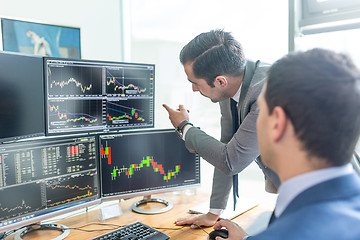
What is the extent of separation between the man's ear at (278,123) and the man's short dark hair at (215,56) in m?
0.66

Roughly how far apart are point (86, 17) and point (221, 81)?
1.27 m

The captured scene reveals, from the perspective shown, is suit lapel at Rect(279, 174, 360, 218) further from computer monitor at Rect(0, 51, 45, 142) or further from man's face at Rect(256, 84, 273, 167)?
computer monitor at Rect(0, 51, 45, 142)

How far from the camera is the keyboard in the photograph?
1.23 m

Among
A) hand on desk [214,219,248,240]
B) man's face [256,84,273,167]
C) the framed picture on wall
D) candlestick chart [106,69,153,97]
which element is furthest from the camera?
the framed picture on wall

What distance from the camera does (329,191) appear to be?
0.59m

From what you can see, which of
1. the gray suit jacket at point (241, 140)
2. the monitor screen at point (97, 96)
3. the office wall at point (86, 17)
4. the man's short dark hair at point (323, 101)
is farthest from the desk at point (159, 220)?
the office wall at point (86, 17)

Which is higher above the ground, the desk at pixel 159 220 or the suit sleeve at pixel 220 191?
the suit sleeve at pixel 220 191

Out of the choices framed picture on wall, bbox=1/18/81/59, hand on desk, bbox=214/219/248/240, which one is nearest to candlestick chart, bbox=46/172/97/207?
hand on desk, bbox=214/219/248/240

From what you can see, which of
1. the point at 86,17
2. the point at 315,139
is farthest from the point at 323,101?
the point at 86,17

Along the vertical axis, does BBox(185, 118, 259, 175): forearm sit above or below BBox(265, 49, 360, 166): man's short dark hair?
below

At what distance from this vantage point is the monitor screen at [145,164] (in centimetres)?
151

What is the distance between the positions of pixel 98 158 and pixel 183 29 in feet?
4.01

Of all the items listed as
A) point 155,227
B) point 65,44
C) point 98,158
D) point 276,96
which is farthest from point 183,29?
→ point 276,96

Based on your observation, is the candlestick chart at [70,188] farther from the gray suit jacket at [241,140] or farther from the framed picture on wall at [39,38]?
the framed picture on wall at [39,38]
